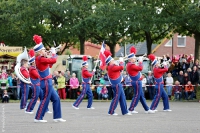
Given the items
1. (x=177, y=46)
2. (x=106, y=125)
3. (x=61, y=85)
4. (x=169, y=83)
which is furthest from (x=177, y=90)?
(x=177, y=46)

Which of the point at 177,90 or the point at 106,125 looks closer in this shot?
the point at 106,125

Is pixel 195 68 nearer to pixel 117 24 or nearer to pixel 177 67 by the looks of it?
pixel 177 67

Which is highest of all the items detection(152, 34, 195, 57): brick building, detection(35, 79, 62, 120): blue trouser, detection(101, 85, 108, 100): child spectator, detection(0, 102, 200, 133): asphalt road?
detection(152, 34, 195, 57): brick building

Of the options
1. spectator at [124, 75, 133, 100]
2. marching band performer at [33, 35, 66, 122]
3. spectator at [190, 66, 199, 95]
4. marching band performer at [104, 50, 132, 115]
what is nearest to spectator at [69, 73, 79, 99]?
spectator at [124, 75, 133, 100]

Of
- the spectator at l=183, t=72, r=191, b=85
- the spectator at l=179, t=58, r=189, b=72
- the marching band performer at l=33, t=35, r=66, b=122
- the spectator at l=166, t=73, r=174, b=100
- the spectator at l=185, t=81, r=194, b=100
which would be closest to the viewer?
the marching band performer at l=33, t=35, r=66, b=122

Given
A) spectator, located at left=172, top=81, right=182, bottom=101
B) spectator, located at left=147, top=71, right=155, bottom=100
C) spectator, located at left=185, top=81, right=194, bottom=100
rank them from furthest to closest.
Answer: spectator, located at left=147, top=71, right=155, bottom=100
spectator, located at left=172, top=81, right=182, bottom=101
spectator, located at left=185, top=81, right=194, bottom=100

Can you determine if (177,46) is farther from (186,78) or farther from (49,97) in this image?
(49,97)

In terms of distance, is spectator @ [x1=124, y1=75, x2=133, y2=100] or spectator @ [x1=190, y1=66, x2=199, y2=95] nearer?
spectator @ [x1=190, y1=66, x2=199, y2=95]

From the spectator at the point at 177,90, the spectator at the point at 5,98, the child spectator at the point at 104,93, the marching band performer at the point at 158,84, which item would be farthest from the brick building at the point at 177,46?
the marching band performer at the point at 158,84

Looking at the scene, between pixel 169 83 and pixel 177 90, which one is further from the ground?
pixel 169 83

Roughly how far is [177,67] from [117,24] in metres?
4.58

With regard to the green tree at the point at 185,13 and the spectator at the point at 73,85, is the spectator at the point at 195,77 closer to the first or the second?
the green tree at the point at 185,13

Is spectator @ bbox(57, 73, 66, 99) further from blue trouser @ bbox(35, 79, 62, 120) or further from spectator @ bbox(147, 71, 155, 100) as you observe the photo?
blue trouser @ bbox(35, 79, 62, 120)

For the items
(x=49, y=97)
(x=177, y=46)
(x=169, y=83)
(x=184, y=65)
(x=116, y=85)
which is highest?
(x=177, y=46)
